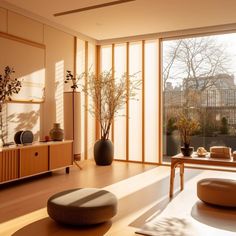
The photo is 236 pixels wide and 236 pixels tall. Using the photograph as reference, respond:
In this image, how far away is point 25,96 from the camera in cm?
508

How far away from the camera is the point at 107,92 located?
6152 mm

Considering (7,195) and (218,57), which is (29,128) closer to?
(7,195)

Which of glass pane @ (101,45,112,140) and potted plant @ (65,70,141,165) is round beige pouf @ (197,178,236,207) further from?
glass pane @ (101,45,112,140)

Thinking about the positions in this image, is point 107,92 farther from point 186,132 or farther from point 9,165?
point 9,165

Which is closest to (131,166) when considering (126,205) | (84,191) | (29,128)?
(29,128)

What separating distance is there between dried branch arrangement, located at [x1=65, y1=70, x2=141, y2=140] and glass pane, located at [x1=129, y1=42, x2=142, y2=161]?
152mm

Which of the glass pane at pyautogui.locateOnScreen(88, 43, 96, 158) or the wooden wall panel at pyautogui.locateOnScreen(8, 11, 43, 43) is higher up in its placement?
the wooden wall panel at pyautogui.locateOnScreen(8, 11, 43, 43)

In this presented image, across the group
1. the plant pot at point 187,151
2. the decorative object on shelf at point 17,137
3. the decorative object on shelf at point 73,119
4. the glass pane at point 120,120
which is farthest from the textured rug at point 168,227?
the glass pane at point 120,120

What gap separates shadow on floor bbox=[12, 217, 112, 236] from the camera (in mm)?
2607

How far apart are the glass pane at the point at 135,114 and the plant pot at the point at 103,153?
2.34ft

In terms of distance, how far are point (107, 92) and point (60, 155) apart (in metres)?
1.76

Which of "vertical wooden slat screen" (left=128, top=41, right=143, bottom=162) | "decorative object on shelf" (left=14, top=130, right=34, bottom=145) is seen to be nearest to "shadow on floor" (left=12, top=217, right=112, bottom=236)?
"decorative object on shelf" (left=14, top=130, right=34, bottom=145)

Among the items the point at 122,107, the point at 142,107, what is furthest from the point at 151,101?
the point at 122,107

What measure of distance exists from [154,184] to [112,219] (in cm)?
167
